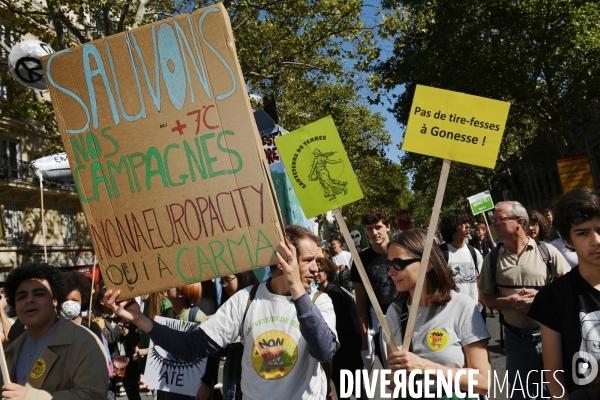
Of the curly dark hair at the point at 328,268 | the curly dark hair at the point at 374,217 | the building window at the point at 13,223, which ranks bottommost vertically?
the curly dark hair at the point at 328,268

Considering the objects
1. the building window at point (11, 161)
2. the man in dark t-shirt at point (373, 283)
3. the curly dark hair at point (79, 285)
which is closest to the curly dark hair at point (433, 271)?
the man in dark t-shirt at point (373, 283)

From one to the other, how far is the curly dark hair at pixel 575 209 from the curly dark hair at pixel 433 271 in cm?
55

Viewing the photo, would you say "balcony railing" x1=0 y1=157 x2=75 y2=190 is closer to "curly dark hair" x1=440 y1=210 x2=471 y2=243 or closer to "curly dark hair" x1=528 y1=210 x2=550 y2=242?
"curly dark hair" x1=440 y1=210 x2=471 y2=243

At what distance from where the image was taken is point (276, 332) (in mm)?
3252

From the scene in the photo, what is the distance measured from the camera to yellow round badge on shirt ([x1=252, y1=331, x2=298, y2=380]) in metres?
3.20

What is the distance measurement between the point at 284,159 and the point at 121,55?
96 centimetres

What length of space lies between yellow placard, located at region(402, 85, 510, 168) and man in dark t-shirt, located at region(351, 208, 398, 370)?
2177 millimetres

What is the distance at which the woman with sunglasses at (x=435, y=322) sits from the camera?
295 cm

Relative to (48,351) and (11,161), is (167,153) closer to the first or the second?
(48,351)

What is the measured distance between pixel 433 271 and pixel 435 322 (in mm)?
250

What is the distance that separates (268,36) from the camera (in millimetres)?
16016

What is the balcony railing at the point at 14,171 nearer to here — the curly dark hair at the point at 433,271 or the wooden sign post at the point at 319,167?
the wooden sign post at the point at 319,167

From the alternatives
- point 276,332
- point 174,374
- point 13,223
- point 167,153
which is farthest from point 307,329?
point 13,223

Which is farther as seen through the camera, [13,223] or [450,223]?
[13,223]
